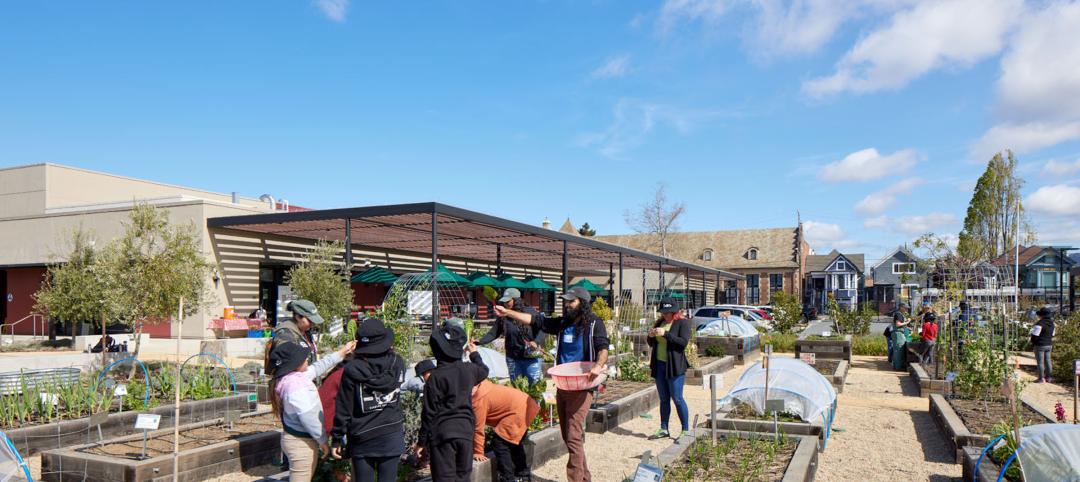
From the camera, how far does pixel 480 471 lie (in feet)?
18.7

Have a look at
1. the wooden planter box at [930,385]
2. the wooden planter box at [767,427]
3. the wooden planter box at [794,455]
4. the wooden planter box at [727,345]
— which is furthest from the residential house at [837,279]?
the wooden planter box at [794,455]

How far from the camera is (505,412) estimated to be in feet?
17.7

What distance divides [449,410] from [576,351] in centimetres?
193

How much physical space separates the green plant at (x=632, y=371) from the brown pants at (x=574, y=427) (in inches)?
234

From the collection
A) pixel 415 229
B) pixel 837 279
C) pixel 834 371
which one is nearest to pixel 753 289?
pixel 837 279

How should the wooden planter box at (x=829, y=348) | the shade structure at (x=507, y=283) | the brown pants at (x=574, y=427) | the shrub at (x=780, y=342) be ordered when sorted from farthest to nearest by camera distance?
the shade structure at (x=507, y=283), the shrub at (x=780, y=342), the wooden planter box at (x=829, y=348), the brown pants at (x=574, y=427)

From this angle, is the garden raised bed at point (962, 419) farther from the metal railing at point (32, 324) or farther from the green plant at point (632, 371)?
the metal railing at point (32, 324)

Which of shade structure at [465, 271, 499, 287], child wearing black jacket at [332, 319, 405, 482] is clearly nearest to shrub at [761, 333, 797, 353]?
shade structure at [465, 271, 499, 287]

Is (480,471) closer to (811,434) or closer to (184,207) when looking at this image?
(811,434)

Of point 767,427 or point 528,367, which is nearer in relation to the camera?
point 767,427

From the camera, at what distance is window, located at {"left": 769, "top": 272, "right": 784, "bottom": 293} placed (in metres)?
57.7

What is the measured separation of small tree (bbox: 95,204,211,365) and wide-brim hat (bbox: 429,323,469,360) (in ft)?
27.5

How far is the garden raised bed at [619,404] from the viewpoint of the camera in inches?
341

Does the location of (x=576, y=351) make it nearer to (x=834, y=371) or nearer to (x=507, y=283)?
(x=834, y=371)
